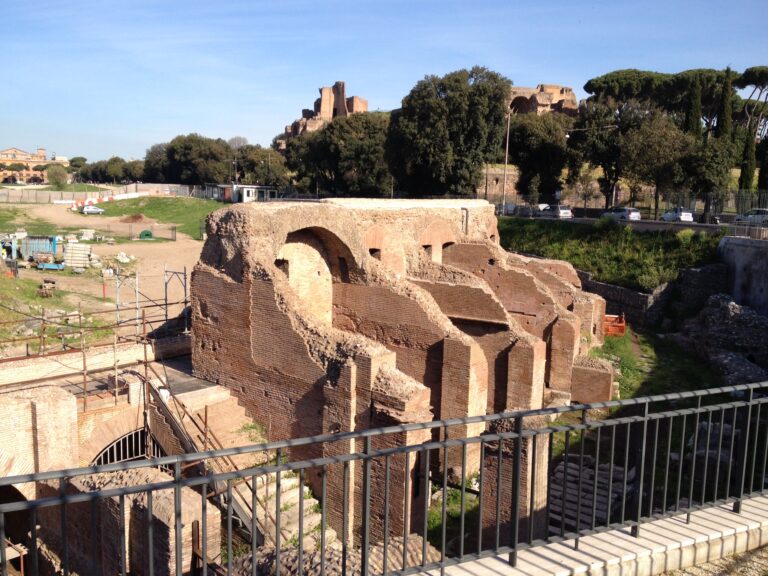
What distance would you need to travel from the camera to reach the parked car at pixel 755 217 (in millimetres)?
23027

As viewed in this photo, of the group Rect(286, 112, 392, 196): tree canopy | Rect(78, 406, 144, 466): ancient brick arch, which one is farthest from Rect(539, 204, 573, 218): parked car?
Rect(78, 406, 144, 466): ancient brick arch

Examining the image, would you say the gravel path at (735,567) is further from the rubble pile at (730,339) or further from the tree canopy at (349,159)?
the tree canopy at (349,159)

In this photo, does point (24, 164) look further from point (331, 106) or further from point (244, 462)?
point (244, 462)

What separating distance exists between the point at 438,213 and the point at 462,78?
20.1 m

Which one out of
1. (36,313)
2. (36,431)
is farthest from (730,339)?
(36,313)

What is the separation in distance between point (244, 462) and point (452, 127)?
89.3 ft

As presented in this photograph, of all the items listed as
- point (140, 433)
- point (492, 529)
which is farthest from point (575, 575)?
point (140, 433)

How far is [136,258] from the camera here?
32.4 metres

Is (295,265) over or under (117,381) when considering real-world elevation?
over

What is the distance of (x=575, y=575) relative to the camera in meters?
3.48

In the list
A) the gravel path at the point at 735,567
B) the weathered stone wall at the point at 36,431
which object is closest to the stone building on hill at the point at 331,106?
the weathered stone wall at the point at 36,431

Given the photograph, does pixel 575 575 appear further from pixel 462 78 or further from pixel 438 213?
pixel 462 78

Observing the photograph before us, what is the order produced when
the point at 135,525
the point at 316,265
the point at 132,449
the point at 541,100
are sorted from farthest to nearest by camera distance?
1. the point at 541,100
2. the point at 316,265
3. the point at 132,449
4. the point at 135,525

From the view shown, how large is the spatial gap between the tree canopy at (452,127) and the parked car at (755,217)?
1305 centimetres
